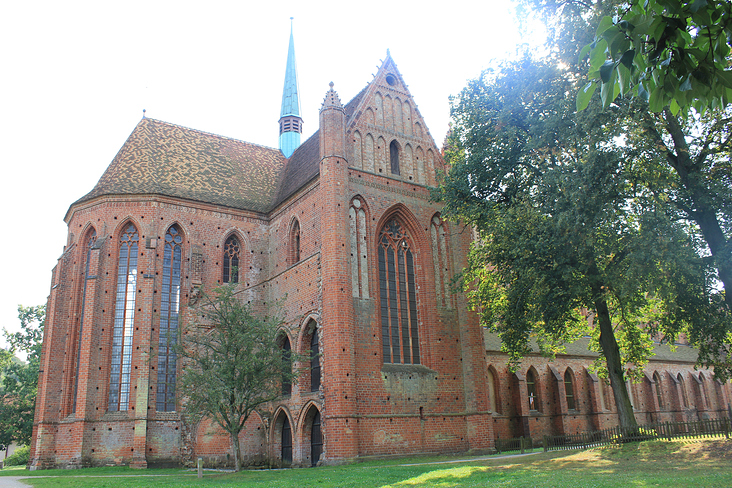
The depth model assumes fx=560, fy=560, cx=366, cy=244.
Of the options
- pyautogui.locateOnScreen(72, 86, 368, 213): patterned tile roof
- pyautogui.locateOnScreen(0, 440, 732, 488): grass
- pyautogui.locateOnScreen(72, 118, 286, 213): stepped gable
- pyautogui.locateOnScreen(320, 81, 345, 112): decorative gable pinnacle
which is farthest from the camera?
pyautogui.locateOnScreen(72, 118, 286, 213): stepped gable

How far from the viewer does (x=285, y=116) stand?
161 feet

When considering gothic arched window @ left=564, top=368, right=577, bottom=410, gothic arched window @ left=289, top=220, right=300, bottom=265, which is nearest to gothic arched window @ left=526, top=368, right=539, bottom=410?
gothic arched window @ left=564, top=368, right=577, bottom=410

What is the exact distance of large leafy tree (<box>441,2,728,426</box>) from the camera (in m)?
17.5

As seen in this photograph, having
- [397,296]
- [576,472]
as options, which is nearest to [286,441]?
[397,296]

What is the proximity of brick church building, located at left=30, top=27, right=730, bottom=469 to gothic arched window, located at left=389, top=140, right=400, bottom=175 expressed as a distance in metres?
0.08

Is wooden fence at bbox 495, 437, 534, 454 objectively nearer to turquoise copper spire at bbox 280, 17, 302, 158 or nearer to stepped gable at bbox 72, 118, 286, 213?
stepped gable at bbox 72, 118, 286, 213

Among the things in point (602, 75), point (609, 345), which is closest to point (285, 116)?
point (609, 345)

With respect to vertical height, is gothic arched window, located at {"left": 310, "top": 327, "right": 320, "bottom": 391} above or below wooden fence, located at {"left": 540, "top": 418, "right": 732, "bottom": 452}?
above

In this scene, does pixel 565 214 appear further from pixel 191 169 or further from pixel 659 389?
pixel 659 389

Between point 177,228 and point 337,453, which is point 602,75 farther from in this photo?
point 177,228

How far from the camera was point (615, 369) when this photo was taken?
810 inches

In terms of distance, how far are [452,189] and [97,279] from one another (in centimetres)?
1844

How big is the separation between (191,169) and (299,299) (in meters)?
12.1

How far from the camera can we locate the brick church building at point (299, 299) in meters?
24.3
